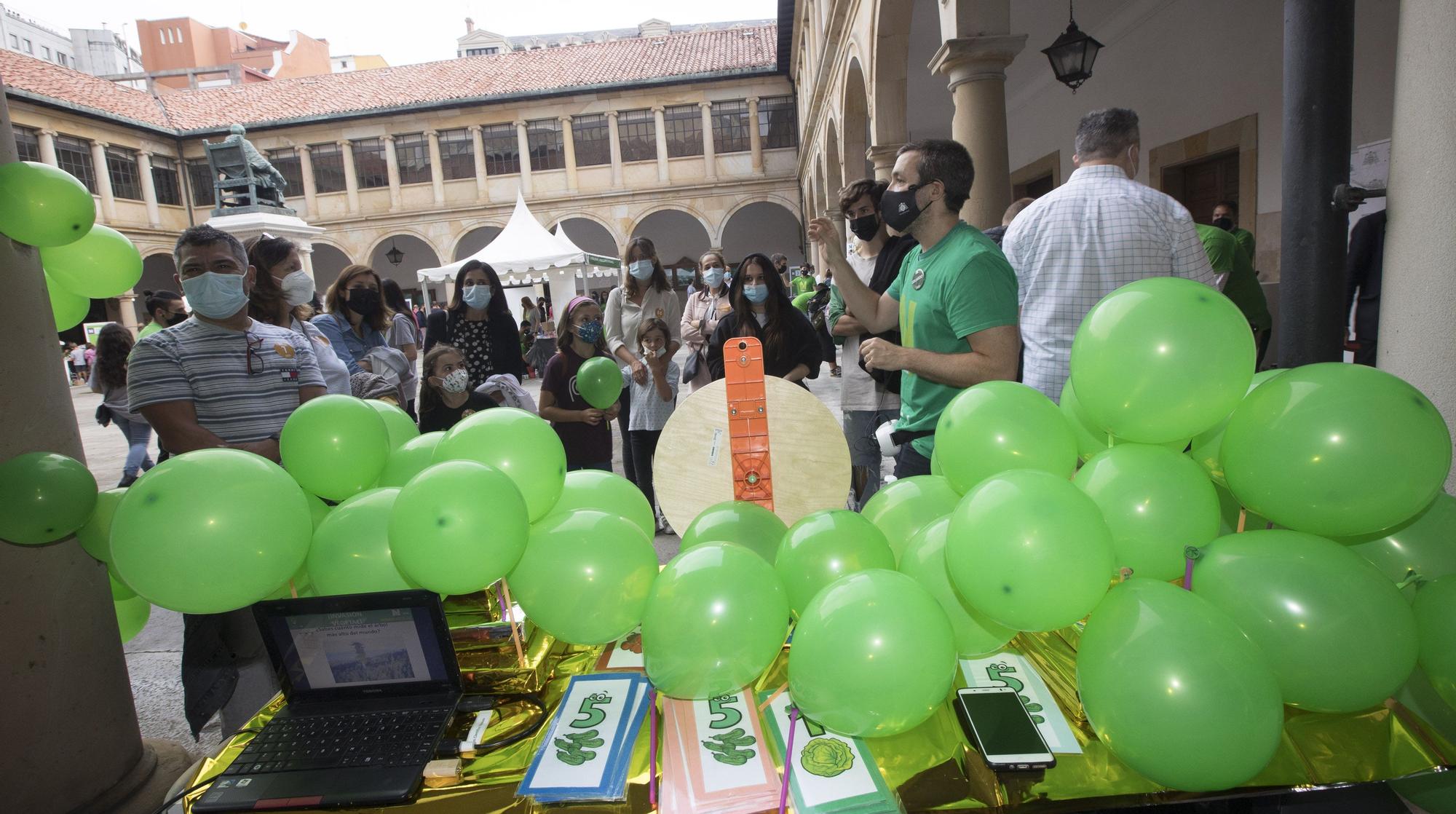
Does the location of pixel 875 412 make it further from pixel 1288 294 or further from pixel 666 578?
pixel 666 578

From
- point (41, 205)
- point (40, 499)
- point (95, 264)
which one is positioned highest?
point (41, 205)

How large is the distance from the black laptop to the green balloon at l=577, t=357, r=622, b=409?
6.79 ft

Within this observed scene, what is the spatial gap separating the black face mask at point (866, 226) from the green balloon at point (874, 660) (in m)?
2.09

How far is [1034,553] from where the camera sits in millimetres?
1164

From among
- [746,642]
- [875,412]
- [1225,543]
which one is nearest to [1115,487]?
[1225,543]

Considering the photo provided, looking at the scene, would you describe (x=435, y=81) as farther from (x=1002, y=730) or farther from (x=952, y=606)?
(x=1002, y=730)

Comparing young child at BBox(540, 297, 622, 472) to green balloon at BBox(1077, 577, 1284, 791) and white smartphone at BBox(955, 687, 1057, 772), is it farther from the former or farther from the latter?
green balloon at BBox(1077, 577, 1284, 791)

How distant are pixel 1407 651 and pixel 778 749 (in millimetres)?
1019

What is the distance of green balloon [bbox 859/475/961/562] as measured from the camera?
169 centimetres

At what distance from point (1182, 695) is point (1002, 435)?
0.59 meters

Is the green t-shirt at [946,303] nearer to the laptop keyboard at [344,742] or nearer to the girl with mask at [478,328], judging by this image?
the laptop keyboard at [344,742]

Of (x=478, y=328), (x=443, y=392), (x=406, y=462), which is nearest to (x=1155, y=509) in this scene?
(x=406, y=462)

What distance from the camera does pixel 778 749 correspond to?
1.25 m

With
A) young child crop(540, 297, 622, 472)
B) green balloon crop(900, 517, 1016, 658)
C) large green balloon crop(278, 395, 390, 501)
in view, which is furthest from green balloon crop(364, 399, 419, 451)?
young child crop(540, 297, 622, 472)
